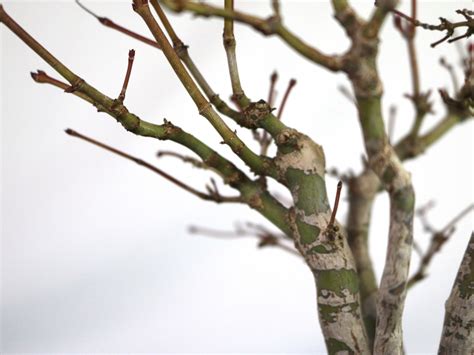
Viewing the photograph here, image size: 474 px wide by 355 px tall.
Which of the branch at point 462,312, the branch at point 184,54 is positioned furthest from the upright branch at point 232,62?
the branch at point 462,312

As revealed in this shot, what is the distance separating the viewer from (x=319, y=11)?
132cm

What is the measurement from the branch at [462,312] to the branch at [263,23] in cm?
21

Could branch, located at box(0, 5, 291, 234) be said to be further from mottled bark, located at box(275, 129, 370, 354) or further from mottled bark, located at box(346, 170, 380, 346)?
mottled bark, located at box(346, 170, 380, 346)

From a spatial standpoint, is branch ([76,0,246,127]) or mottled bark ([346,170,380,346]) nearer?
branch ([76,0,246,127])

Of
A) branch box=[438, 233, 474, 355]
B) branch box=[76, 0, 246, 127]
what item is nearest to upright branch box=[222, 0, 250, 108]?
branch box=[76, 0, 246, 127]

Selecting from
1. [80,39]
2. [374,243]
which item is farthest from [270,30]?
[374,243]

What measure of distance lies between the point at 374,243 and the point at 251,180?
0.83 m

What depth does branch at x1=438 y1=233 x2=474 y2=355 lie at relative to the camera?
0.54m

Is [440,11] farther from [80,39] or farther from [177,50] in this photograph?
[177,50]

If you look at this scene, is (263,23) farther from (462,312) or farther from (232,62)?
(462,312)

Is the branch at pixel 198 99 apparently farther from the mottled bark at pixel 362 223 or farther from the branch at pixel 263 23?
the mottled bark at pixel 362 223

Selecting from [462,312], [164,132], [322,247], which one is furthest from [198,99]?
[462,312]

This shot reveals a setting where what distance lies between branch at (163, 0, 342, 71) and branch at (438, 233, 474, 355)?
207 mm

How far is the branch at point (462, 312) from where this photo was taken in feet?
1.76
